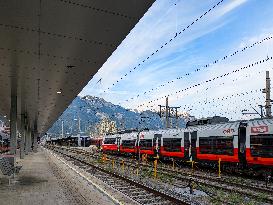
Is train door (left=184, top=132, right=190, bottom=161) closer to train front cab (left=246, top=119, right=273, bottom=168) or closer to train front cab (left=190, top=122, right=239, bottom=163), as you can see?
train front cab (left=190, top=122, right=239, bottom=163)

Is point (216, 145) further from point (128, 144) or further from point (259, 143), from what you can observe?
point (128, 144)

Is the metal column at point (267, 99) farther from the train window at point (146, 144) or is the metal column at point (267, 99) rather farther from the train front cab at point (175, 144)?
the train window at point (146, 144)

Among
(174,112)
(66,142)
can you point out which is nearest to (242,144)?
(174,112)

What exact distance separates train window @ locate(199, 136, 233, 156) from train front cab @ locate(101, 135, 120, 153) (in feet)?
85.4

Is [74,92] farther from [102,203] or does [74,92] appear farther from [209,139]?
[102,203]

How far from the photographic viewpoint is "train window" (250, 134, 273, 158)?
1872 cm

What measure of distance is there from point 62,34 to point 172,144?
2127 centimetres

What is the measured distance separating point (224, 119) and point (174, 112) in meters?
22.8

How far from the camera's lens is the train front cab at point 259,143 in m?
18.8

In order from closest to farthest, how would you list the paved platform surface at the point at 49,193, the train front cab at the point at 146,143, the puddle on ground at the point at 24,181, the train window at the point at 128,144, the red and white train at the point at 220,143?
the paved platform surface at the point at 49,193, the puddle on ground at the point at 24,181, the red and white train at the point at 220,143, the train front cab at the point at 146,143, the train window at the point at 128,144

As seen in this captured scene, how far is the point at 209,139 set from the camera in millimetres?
24891

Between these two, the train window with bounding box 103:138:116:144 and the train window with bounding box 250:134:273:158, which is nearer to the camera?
the train window with bounding box 250:134:273:158

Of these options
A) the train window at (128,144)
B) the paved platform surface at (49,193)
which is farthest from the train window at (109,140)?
the paved platform surface at (49,193)

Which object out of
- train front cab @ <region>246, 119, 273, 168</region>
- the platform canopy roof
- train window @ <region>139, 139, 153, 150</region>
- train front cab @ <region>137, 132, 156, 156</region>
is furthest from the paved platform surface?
train window @ <region>139, 139, 153, 150</region>
